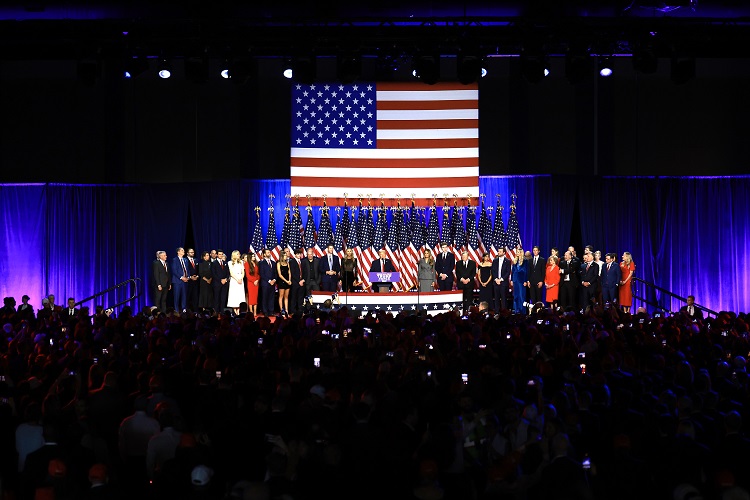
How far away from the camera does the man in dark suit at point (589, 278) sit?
23.5 metres

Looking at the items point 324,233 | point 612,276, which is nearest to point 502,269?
point 612,276

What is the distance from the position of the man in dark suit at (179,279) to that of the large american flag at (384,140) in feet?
11.1

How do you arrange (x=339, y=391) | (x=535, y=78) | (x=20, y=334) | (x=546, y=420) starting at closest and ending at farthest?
(x=546, y=420)
(x=339, y=391)
(x=20, y=334)
(x=535, y=78)

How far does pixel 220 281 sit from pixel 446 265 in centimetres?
555

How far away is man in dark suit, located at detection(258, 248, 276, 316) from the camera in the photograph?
24.1m

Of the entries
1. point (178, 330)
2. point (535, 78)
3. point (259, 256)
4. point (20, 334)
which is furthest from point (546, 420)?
point (259, 256)

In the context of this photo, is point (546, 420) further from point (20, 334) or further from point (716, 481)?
point (20, 334)

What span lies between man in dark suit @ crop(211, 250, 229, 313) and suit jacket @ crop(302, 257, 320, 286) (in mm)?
1947

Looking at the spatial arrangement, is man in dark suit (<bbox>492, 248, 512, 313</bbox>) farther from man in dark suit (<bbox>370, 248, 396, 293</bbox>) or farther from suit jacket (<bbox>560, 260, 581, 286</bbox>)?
man in dark suit (<bbox>370, 248, 396, 293</bbox>)

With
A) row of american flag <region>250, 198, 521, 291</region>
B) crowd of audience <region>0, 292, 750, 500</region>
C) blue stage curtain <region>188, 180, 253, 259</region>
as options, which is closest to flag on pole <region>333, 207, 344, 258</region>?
row of american flag <region>250, 198, 521, 291</region>

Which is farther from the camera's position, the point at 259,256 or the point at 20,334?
the point at 259,256

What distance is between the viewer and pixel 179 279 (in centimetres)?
2431

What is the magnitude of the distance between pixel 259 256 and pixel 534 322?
10134 mm

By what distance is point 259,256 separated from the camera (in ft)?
80.4
